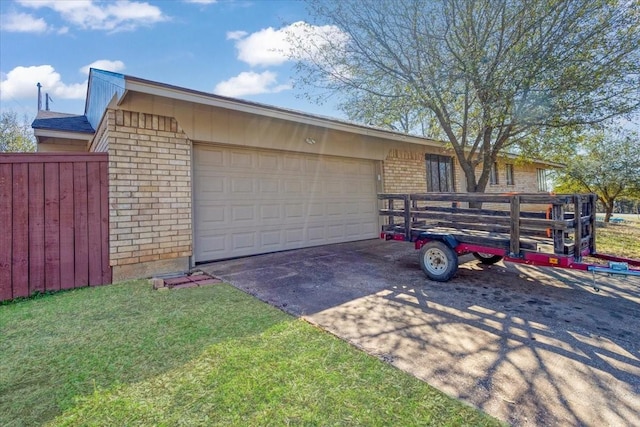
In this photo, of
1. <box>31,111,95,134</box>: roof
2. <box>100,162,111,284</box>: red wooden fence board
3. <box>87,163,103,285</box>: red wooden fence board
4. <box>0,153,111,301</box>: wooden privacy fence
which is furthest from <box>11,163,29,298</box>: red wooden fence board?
<box>31,111,95,134</box>: roof

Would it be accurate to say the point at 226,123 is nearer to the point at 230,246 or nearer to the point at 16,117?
the point at 230,246

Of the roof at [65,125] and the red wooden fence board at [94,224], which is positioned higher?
the roof at [65,125]

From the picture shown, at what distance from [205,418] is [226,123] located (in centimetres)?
527

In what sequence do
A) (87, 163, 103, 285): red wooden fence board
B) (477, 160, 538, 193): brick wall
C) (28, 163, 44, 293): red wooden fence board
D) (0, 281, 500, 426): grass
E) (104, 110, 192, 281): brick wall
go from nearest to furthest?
(0, 281, 500, 426): grass → (28, 163, 44, 293): red wooden fence board → (87, 163, 103, 285): red wooden fence board → (104, 110, 192, 281): brick wall → (477, 160, 538, 193): brick wall

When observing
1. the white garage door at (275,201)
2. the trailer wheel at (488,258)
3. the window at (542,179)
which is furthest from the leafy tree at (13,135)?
the window at (542,179)

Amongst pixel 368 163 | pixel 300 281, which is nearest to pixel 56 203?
pixel 300 281

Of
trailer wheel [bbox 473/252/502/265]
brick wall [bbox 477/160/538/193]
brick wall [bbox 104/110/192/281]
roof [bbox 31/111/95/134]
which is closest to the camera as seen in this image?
brick wall [bbox 104/110/192/281]

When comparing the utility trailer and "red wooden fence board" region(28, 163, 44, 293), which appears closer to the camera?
the utility trailer

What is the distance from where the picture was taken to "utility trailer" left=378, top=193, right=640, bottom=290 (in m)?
3.63

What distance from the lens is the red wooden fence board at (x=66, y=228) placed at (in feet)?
15.3

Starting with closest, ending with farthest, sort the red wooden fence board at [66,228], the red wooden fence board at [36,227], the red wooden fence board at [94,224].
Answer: the red wooden fence board at [36,227], the red wooden fence board at [66,228], the red wooden fence board at [94,224]

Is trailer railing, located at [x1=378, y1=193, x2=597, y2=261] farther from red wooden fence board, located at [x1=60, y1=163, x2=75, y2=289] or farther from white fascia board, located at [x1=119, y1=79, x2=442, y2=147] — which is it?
red wooden fence board, located at [x1=60, y1=163, x2=75, y2=289]

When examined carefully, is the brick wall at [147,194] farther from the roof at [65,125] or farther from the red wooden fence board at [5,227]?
the roof at [65,125]

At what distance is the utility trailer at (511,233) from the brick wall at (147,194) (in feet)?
12.5
